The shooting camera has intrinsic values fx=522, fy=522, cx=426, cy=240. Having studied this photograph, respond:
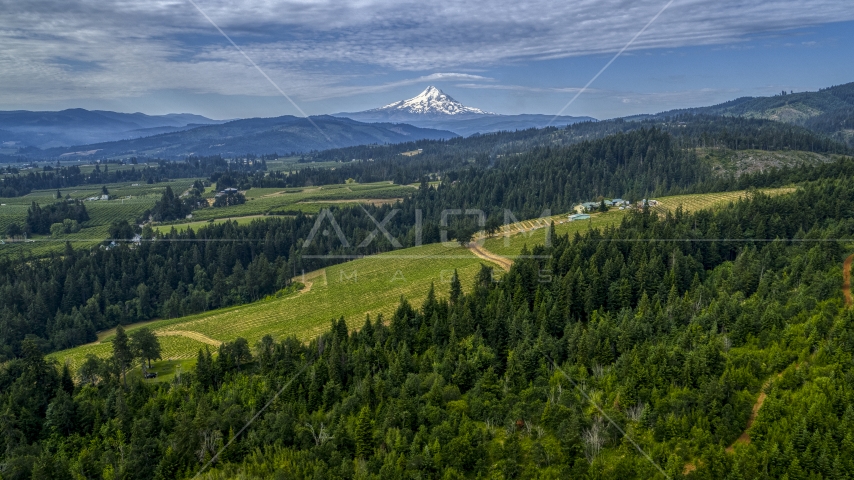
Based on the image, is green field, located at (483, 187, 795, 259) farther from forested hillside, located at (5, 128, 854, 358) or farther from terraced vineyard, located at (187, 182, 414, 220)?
terraced vineyard, located at (187, 182, 414, 220)

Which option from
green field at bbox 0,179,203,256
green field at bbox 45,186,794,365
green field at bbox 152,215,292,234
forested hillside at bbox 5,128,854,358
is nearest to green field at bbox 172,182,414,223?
green field at bbox 152,215,292,234

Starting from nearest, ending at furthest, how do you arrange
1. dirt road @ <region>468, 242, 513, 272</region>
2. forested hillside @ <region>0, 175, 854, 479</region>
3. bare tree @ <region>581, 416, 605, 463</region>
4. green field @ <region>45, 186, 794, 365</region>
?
forested hillside @ <region>0, 175, 854, 479</region> → bare tree @ <region>581, 416, 605, 463</region> → green field @ <region>45, 186, 794, 365</region> → dirt road @ <region>468, 242, 513, 272</region>

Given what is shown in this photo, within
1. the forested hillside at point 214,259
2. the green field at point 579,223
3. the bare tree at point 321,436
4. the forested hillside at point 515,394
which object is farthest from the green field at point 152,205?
the bare tree at point 321,436

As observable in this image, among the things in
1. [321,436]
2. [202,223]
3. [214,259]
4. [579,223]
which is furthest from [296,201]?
[321,436]

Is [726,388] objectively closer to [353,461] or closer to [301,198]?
[353,461]

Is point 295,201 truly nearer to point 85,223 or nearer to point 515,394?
point 85,223

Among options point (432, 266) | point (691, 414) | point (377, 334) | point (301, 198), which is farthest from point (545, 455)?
point (301, 198)
